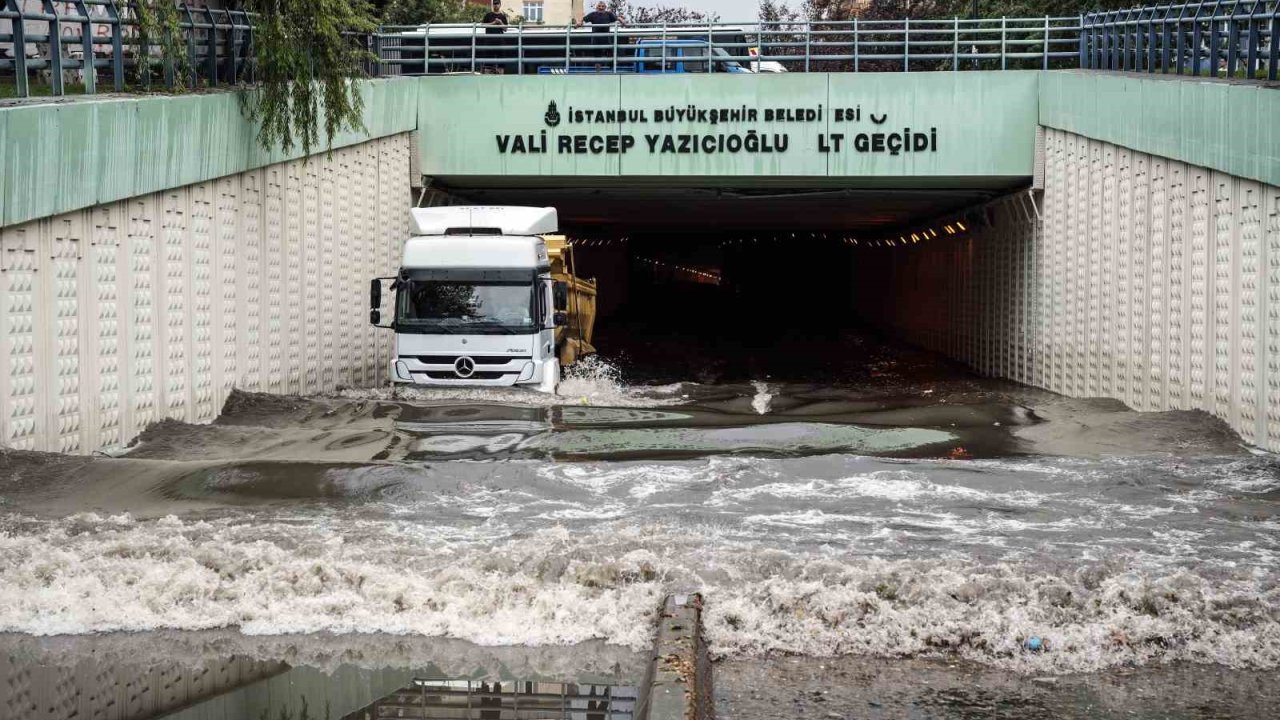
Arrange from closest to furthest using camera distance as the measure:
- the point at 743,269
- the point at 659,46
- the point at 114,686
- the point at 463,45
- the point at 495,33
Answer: the point at 114,686 → the point at 659,46 → the point at 495,33 → the point at 463,45 → the point at 743,269

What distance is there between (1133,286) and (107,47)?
1429 centimetres

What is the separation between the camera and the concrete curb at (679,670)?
6.86 meters

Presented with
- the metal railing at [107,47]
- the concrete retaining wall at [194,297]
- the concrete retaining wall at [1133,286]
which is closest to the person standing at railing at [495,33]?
the concrete retaining wall at [194,297]

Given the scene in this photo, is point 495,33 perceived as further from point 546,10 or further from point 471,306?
point 546,10

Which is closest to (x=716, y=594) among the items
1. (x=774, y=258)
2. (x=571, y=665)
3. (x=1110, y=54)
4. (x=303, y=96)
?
(x=571, y=665)

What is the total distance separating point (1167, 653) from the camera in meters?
8.29

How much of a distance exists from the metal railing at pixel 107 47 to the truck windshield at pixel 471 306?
3.90m

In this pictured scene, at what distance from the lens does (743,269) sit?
7175cm

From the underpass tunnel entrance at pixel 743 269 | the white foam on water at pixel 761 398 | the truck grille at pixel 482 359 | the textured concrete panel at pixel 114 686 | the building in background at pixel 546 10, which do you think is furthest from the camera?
the building in background at pixel 546 10

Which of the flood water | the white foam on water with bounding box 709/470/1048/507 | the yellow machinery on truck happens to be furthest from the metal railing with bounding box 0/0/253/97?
the white foam on water with bounding box 709/470/1048/507

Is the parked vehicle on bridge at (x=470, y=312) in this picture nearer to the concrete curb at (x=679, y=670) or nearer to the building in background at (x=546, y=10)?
the concrete curb at (x=679, y=670)

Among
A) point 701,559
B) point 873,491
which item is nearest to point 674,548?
point 701,559

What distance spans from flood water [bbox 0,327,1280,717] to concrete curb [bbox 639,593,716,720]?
0.47 ft

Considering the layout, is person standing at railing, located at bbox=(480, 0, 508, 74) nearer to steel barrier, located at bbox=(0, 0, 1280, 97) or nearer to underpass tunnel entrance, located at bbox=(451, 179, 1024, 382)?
steel barrier, located at bbox=(0, 0, 1280, 97)
